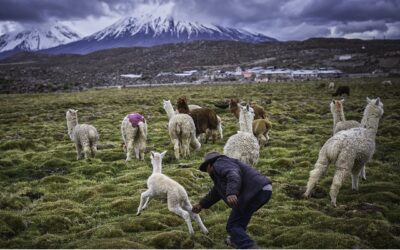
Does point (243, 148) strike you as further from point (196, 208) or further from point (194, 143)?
point (194, 143)

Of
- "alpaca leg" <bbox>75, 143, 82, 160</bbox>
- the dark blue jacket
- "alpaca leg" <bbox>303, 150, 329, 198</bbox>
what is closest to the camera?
the dark blue jacket

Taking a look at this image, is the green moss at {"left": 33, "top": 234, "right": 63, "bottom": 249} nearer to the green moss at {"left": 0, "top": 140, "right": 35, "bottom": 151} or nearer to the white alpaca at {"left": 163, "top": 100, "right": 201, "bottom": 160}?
the white alpaca at {"left": 163, "top": 100, "right": 201, "bottom": 160}

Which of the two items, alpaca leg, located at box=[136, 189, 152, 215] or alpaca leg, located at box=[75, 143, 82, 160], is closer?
alpaca leg, located at box=[136, 189, 152, 215]

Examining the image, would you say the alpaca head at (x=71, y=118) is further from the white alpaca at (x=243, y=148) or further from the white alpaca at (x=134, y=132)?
the white alpaca at (x=243, y=148)

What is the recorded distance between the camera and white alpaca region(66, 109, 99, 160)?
1694 cm

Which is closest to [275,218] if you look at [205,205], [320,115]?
[205,205]

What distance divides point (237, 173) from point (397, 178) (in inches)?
325

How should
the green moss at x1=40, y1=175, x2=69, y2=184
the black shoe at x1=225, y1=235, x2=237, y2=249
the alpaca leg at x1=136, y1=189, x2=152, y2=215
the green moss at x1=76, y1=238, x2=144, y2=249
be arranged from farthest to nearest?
the green moss at x1=40, y1=175, x2=69, y2=184, the alpaca leg at x1=136, y1=189, x2=152, y2=215, the black shoe at x1=225, y1=235, x2=237, y2=249, the green moss at x1=76, y1=238, x2=144, y2=249

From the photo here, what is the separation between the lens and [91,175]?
1519 centimetres

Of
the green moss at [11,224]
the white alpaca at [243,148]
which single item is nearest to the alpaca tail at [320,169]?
the white alpaca at [243,148]

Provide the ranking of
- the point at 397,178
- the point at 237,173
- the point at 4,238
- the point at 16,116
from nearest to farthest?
the point at 237,173 → the point at 4,238 → the point at 397,178 → the point at 16,116

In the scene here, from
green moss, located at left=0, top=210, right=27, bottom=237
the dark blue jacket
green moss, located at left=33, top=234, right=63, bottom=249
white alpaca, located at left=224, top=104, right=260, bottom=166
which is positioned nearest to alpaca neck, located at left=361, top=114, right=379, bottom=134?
white alpaca, located at left=224, top=104, right=260, bottom=166

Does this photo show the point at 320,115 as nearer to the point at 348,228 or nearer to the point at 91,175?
the point at 91,175

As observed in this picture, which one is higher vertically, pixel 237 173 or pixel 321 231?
pixel 237 173
